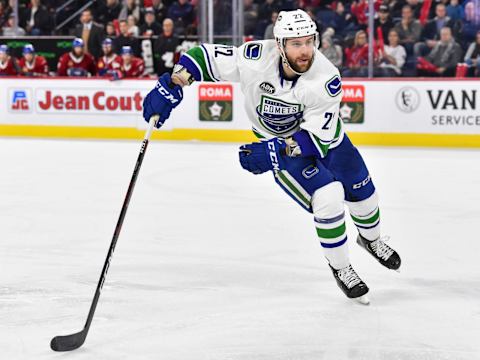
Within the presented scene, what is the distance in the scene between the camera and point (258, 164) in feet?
11.9

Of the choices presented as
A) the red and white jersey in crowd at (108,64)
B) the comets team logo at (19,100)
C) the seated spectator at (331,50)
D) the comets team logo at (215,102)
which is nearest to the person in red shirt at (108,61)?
the red and white jersey in crowd at (108,64)

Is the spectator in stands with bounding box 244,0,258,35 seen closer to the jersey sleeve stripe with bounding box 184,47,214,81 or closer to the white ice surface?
the white ice surface

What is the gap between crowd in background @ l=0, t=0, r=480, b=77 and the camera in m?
9.32

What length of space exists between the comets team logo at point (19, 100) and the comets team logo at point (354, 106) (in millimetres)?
3280

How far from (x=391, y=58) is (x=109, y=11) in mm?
3523

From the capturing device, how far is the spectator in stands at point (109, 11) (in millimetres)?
11124

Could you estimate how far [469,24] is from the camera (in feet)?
30.6

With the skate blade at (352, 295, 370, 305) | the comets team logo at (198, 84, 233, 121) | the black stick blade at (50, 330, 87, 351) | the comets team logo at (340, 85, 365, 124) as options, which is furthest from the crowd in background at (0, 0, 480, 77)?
the black stick blade at (50, 330, 87, 351)

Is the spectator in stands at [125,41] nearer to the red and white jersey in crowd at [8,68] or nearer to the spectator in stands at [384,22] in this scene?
the red and white jersey in crowd at [8,68]

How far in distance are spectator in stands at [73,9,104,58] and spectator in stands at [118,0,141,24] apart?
361 millimetres

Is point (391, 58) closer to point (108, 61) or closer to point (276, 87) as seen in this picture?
point (108, 61)

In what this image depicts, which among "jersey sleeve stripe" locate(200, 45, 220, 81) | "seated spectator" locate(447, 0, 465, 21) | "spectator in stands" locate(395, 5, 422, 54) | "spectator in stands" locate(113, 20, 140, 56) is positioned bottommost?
"spectator in stands" locate(113, 20, 140, 56)

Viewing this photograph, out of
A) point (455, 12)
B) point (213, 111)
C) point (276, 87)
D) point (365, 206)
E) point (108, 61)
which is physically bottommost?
point (213, 111)

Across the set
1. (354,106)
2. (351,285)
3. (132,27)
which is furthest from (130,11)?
(351,285)
